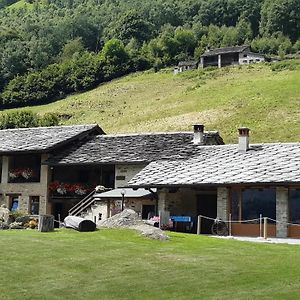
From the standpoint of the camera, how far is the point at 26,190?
39.2 metres

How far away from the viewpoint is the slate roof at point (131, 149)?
36.6 metres

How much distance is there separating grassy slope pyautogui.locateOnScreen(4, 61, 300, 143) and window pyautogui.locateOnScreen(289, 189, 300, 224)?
33.5 metres

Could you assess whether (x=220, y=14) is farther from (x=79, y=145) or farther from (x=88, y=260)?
(x=88, y=260)

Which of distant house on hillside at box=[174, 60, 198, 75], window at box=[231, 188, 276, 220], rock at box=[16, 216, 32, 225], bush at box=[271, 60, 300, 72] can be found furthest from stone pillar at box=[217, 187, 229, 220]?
distant house on hillside at box=[174, 60, 198, 75]

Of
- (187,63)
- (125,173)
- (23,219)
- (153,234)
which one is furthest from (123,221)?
(187,63)

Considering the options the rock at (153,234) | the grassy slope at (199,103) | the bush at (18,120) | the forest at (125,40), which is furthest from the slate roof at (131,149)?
the forest at (125,40)

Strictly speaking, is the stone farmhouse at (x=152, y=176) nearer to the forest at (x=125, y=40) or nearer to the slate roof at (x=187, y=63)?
the forest at (x=125, y=40)

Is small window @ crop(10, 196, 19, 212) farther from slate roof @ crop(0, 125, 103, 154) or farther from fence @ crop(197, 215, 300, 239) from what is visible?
fence @ crop(197, 215, 300, 239)

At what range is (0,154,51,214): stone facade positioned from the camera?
38.6 meters

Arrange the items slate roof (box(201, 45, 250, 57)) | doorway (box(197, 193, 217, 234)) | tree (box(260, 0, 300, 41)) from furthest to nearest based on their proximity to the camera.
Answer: tree (box(260, 0, 300, 41)), slate roof (box(201, 45, 250, 57)), doorway (box(197, 193, 217, 234))

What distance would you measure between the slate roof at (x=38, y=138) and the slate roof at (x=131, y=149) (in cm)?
75

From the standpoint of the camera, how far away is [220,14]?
7131 inches

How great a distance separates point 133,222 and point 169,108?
204 feet

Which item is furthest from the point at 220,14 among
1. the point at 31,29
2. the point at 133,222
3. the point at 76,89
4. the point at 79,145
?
the point at 133,222
